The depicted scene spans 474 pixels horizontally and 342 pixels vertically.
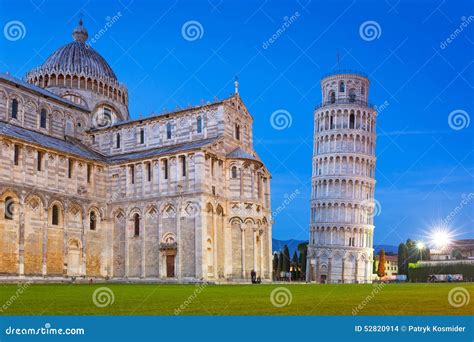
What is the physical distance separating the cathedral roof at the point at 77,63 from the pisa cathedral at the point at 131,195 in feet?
16.9

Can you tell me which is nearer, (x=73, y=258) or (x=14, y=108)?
(x=73, y=258)

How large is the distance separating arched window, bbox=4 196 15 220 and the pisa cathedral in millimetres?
77

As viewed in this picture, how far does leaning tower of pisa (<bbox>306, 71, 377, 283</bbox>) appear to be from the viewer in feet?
284

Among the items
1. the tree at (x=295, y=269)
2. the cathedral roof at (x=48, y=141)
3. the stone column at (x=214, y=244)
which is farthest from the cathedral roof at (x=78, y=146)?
the tree at (x=295, y=269)

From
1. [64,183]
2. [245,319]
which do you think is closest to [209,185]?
[64,183]

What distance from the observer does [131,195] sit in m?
50.2

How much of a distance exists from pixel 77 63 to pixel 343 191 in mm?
44562

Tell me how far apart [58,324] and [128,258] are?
37.1 metres

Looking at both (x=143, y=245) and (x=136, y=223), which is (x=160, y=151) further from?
(x=143, y=245)

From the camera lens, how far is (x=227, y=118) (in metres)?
50.8

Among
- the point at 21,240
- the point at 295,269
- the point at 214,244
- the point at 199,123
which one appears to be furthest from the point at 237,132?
the point at 295,269

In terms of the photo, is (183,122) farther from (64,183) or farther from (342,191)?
(342,191)

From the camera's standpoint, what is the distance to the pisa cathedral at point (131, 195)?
1730 inches

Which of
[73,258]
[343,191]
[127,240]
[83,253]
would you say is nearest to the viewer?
[73,258]
